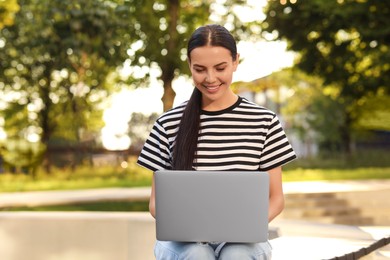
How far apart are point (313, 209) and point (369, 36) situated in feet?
23.6

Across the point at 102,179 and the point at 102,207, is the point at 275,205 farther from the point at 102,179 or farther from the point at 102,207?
the point at 102,179

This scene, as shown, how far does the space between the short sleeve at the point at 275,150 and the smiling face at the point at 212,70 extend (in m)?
0.30

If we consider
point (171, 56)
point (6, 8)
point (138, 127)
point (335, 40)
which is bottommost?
point (138, 127)

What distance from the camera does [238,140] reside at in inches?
153

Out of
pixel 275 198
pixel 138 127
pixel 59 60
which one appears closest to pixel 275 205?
pixel 275 198

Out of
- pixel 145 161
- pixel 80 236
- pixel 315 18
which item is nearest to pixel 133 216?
pixel 80 236

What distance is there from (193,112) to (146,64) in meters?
14.8

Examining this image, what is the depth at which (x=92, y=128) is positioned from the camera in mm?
45781

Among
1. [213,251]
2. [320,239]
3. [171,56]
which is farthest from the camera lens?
[171,56]

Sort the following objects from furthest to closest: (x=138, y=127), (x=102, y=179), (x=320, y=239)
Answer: (x=138, y=127) → (x=102, y=179) → (x=320, y=239)

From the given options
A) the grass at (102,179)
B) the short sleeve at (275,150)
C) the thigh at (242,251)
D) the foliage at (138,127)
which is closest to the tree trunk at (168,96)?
the grass at (102,179)

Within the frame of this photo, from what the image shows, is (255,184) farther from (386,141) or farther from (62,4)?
(386,141)

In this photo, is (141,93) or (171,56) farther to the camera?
(141,93)

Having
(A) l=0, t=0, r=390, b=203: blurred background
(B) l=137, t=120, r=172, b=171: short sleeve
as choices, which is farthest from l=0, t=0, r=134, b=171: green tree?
(B) l=137, t=120, r=172, b=171: short sleeve
